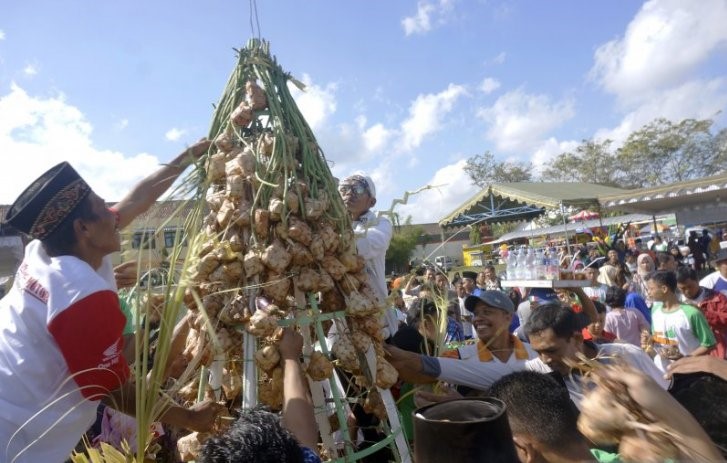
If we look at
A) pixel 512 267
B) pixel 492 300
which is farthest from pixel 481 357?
pixel 512 267

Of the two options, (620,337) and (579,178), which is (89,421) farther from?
(579,178)

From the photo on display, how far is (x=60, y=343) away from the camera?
67.7 inches

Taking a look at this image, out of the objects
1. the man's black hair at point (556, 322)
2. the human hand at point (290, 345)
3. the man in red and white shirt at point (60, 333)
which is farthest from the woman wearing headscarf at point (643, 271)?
the man in red and white shirt at point (60, 333)

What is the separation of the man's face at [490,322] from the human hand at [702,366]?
1504 millimetres

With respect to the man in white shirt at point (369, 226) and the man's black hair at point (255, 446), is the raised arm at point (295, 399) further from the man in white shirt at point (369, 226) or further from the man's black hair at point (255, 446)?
the man in white shirt at point (369, 226)

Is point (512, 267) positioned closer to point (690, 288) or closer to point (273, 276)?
point (690, 288)

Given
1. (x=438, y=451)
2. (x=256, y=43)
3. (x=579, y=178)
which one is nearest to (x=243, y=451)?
(x=438, y=451)

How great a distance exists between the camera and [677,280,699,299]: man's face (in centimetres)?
537

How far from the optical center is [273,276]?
2.14m

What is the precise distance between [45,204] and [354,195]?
149 centimetres

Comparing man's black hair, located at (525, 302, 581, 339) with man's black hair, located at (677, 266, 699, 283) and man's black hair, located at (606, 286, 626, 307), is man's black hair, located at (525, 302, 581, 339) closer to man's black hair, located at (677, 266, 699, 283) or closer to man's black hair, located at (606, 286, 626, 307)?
man's black hair, located at (606, 286, 626, 307)

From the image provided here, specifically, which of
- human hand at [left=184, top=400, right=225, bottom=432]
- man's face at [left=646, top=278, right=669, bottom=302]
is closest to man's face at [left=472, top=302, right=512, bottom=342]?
human hand at [left=184, top=400, right=225, bottom=432]

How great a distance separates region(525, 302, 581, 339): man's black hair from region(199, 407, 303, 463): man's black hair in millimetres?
1826

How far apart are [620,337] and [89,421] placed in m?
5.02
